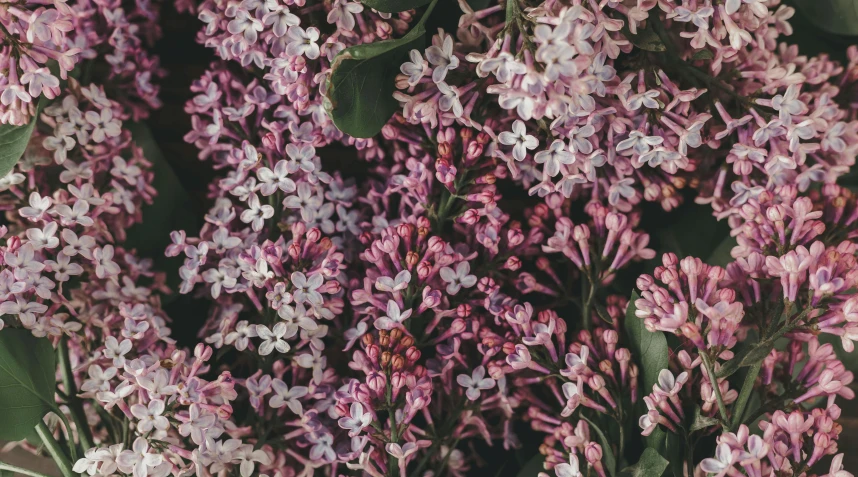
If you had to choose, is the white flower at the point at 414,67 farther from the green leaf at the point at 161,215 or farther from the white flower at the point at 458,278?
the green leaf at the point at 161,215

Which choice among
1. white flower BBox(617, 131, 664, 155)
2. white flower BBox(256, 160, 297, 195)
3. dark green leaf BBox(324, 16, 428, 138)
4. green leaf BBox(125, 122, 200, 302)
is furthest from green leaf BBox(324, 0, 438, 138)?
green leaf BBox(125, 122, 200, 302)

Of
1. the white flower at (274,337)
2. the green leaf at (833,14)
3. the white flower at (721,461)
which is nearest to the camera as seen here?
the white flower at (721,461)

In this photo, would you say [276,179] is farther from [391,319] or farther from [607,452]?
[607,452]

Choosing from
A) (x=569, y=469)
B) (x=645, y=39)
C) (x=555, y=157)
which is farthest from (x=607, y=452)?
(x=645, y=39)

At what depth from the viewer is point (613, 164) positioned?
67cm

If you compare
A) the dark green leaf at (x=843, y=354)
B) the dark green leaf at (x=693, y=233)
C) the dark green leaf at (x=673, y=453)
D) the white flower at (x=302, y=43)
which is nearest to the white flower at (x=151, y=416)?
the white flower at (x=302, y=43)

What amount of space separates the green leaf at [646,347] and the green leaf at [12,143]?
60cm

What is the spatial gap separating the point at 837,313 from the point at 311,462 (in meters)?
0.49

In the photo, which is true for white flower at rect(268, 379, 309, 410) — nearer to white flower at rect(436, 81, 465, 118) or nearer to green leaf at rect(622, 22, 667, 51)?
white flower at rect(436, 81, 465, 118)

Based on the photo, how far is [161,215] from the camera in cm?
82

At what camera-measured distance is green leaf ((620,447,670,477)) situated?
→ 57cm

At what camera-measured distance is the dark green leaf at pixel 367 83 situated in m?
0.58

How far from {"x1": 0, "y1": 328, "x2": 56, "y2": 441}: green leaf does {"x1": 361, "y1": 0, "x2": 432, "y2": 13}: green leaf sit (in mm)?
451

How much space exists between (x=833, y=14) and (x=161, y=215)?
0.80 meters
